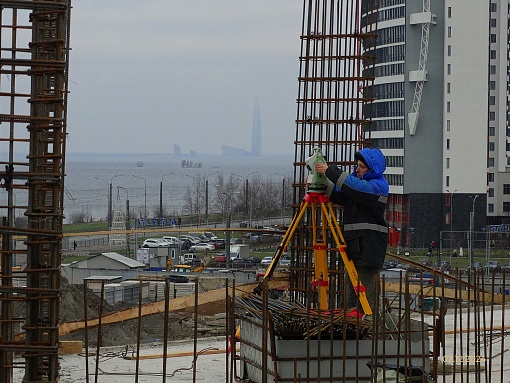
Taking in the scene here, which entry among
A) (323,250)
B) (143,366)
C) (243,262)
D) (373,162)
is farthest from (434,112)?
(373,162)

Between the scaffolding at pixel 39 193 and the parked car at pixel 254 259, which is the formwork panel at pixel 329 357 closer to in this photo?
the scaffolding at pixel 39 193

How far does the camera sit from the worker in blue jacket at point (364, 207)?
37.1 ft

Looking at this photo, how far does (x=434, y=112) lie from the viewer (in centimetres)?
6088

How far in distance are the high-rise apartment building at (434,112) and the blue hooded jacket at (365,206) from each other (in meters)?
47.5

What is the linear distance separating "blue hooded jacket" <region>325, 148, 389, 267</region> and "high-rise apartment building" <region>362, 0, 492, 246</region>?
156 feet

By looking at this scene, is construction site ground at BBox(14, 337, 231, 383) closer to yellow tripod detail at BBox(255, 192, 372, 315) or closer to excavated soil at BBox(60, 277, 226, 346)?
excavated soil at BBox(60, 277, 226, 346)

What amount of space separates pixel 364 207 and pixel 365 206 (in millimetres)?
28

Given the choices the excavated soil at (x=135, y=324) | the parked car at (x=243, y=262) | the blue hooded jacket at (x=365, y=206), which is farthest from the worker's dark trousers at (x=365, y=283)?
the parked car at (x=243, y=262)

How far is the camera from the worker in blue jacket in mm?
11320

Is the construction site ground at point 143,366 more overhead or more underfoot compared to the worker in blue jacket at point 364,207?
more underfoot

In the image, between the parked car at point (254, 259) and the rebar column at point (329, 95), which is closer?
the rebar column at point (329, 95)

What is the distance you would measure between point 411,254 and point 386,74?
38.0 feet

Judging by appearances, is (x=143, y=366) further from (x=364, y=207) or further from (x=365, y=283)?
(x=364, y=207)

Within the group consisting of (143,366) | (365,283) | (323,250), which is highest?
(323,250)
